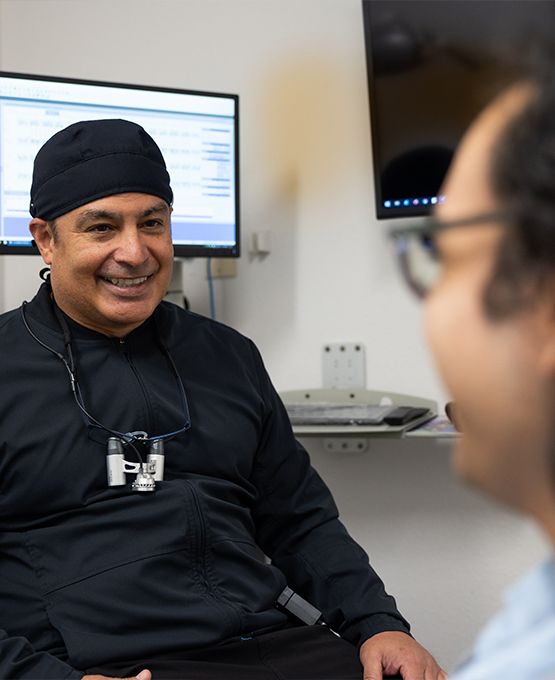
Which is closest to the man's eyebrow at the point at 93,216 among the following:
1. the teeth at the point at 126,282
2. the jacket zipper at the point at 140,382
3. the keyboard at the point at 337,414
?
the teeth at the point at 126,282

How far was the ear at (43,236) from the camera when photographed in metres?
1.62

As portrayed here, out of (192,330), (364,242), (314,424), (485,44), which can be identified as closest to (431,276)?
(192,330)

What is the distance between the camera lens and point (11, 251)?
1932mm

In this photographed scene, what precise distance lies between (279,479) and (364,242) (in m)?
0.77

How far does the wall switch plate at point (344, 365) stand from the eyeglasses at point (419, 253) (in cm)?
163

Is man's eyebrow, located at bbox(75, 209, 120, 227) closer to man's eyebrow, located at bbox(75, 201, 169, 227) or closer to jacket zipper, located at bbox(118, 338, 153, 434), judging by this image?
man's eyebrow, located at bbox(75, 201, 169, 227)

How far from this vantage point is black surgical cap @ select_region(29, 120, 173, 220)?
1556 mm

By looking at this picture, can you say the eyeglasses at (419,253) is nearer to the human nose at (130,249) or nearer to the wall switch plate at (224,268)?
the human nose at (130,249)

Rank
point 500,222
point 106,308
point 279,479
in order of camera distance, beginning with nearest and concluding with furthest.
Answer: point 500,222 < point 106,308 < point 279,479

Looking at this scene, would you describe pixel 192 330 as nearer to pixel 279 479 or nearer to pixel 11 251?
pixel 279 479

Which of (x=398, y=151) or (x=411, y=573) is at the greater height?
(x=398, y=151)

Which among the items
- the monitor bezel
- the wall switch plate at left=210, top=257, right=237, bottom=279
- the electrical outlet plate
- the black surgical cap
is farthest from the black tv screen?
the black surgical cap

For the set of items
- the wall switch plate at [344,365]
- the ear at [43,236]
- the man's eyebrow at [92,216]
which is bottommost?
the wall switch plate at [344,365]

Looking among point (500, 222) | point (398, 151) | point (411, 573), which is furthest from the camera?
point (411, 573)
